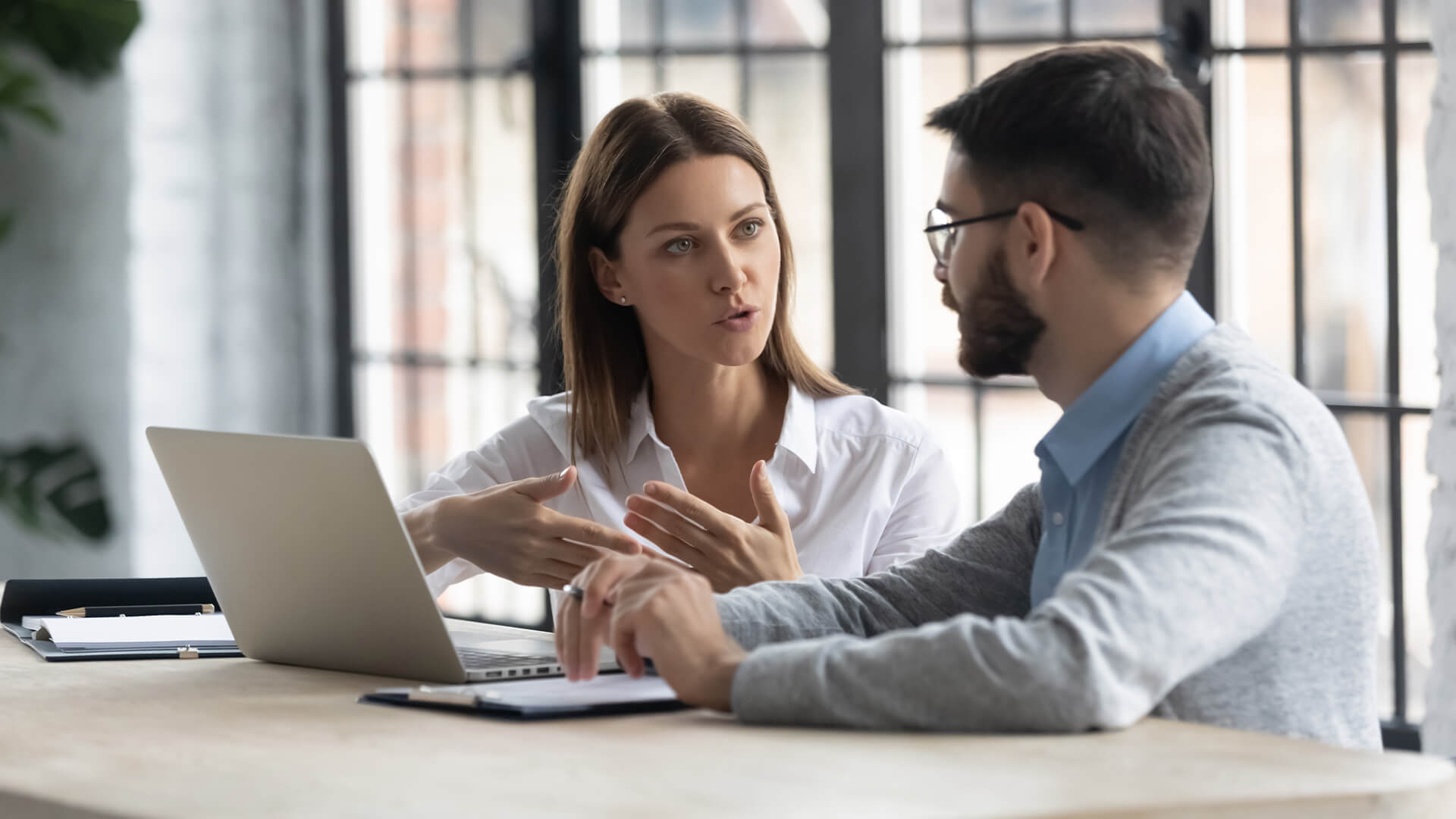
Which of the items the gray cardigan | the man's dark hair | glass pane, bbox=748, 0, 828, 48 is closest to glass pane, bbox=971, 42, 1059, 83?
glass pane, bbox=748, 0, 828, 48

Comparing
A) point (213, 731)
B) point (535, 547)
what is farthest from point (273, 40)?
point (213, 731)

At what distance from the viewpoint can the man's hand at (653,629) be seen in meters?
1.25

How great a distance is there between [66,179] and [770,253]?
8.22 feet

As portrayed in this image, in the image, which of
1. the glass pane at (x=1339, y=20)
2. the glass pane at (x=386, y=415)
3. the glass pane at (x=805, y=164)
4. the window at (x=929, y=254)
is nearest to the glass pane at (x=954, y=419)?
the window at (x=929, y=254)

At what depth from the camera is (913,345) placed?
344 centimetres

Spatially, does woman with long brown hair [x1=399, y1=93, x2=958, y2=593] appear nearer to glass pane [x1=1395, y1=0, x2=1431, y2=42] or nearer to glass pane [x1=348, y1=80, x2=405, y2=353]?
glass pane [x1=1395, y1=0, x2=1431, y2=42]

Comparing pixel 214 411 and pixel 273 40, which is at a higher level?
pixel 273 40

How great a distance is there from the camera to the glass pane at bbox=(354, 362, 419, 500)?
4441 millimetres

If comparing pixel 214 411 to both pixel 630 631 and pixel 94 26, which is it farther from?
pixel 630 631

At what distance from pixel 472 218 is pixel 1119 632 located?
3.36 m

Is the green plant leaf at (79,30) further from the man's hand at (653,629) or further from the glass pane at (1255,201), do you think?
the man's hand at (653,629)

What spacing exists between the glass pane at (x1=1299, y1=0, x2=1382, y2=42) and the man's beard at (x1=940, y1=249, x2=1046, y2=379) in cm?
162

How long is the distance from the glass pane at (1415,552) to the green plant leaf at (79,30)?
300 centimetres

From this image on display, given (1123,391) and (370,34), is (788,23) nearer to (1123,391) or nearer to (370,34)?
(370,34)
